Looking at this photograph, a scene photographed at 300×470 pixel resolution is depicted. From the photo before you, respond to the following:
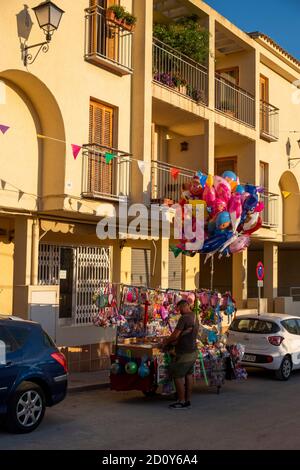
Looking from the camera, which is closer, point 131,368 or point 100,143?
point 131,368

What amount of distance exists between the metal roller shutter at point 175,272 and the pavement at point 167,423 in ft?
19.6

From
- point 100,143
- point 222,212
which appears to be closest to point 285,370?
point 222,212

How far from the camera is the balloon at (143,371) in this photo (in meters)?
10.4

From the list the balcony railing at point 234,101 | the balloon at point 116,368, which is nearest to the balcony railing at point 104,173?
the balloon at point 116,368

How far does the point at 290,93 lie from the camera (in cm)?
2331

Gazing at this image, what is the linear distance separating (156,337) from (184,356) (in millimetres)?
1276

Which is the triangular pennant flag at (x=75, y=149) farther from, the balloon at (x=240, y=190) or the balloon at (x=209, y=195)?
the balloon at (x=240, y=190)

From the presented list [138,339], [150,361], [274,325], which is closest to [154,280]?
[274,325]

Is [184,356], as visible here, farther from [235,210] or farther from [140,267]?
[140,267]

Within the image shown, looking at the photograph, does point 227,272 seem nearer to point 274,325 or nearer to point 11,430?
point 274,325

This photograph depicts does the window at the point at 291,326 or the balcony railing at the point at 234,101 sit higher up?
the balcony railing at the point at 234,101

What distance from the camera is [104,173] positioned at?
1414cm

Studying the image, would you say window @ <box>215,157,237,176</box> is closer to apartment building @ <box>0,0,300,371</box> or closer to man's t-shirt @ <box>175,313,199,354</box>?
apartment building @ <box>0,0,300,371</box>
